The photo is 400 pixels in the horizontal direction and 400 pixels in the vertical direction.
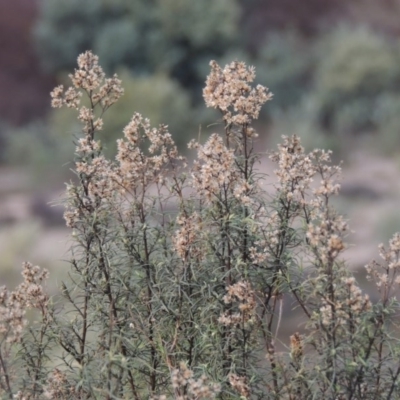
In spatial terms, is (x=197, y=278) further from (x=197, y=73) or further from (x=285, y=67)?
(x=285, y=67)

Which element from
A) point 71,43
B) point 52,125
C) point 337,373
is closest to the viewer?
point 337,373

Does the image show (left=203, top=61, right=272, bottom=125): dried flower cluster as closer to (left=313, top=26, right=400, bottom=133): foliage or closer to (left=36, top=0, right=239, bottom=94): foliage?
(left=313, top=26, right=400, bottom=133): foliage

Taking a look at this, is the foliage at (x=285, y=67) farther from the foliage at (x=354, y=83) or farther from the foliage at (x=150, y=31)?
the foliage at (x=150, y=31)

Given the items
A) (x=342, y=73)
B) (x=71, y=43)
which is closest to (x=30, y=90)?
(x=71, y=43)

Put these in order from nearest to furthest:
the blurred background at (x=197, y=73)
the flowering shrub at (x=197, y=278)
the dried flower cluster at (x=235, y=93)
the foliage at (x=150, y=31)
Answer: the flowering shrub at (x=197, y=278)
the dried flower cluster at (x=235, y=93)
the blurred background at (x=197, y=73)
the foliage at (x=150, y=31)

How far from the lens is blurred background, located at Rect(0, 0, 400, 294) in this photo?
1708 centimetres

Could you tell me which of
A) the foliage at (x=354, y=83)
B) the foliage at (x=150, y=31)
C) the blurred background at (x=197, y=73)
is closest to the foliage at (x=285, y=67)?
the blurred background at (x=197, y=73)

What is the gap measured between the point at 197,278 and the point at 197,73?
1966 centimetres

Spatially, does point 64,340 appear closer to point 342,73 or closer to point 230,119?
point 230,119

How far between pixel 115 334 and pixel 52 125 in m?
18.2

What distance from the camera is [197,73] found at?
70.0 ft

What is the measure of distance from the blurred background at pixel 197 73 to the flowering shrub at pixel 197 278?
12.3m

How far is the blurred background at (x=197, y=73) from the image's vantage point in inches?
672

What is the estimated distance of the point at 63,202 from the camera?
6.99 feet
